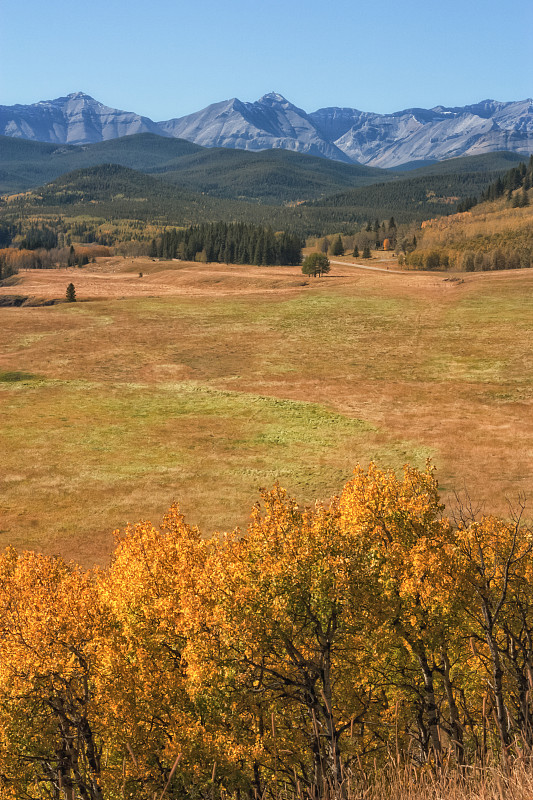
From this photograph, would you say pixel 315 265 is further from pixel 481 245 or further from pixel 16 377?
pixel 16 377

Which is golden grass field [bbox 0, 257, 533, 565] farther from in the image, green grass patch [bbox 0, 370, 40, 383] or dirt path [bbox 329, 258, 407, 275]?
dirt path [bbox 329, 258, 407, 275]

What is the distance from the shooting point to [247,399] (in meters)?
68.6

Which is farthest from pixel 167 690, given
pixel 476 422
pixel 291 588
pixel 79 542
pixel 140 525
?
pixel 476 422

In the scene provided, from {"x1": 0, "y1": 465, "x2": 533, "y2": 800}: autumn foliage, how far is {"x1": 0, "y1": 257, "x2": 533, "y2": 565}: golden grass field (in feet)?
50.9

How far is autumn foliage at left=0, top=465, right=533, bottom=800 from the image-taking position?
17.7m

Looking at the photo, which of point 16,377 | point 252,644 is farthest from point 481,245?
point 252,644

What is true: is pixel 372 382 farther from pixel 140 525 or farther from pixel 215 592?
pixel 215 592

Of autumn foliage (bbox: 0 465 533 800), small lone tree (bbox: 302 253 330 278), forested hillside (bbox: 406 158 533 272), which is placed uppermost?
forested hillside (bbox: 406 158 533 272)

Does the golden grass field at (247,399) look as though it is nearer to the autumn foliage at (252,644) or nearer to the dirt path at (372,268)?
the autumn foliage at (252,644)

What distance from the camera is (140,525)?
26.3 metres

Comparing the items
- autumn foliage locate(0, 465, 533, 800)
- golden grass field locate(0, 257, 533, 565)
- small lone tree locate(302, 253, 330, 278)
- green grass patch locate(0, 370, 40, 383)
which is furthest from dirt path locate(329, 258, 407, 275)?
autumn foliage locate(0, 465, 533, 800)

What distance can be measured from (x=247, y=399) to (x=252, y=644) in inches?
2034

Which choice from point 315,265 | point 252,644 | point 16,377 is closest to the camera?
point 252,644

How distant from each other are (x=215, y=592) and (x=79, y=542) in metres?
21.5
